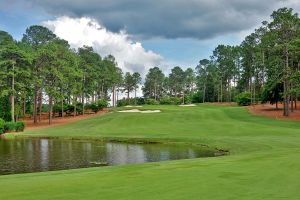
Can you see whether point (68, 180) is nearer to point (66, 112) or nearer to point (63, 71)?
point (63, 71)

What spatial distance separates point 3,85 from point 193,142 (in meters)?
40.5

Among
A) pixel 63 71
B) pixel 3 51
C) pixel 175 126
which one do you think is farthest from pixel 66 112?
pixel 175 126

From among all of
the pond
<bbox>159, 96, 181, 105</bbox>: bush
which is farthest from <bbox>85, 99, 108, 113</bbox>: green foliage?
the pond

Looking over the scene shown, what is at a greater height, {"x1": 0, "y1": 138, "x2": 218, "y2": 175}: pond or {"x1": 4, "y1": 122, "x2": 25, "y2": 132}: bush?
{"x1": 4, "y1": 122, "x2": 25, "y2": 132}: bush

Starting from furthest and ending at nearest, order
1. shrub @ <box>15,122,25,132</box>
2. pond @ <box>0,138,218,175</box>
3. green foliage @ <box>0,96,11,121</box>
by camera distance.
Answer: green foliage @ <box>0,96,11,121</box>, shrub @ <box>15,122,25,132</box>, pond @ <box>0,138,218,175</box>

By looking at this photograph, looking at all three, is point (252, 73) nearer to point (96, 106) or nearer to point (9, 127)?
point (96, 106)

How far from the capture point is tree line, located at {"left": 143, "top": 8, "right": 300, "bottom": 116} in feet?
182

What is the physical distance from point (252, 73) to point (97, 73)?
134ft

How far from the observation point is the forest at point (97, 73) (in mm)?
56438

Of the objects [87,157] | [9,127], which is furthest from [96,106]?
[87,157]

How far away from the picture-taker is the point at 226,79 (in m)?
131

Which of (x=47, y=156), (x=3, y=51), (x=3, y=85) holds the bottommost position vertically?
(x=47, y=156)

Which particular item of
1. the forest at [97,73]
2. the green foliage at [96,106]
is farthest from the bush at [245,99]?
the green foliage at [96,106]

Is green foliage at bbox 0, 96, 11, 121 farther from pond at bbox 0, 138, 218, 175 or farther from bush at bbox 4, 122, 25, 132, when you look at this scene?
pond at bbox 0, 138, 218, 175
